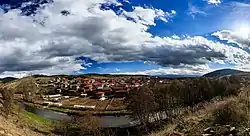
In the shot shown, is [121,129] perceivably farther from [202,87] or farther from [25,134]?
[202,87]

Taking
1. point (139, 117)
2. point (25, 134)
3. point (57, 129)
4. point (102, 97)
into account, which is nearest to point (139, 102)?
point (139, 117)

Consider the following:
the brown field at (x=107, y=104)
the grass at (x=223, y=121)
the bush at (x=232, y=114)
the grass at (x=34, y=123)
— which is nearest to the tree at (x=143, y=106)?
the grass at (x=34, y=123)

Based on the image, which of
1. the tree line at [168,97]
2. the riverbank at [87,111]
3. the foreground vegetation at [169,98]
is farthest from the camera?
the riverbank at [87,111]

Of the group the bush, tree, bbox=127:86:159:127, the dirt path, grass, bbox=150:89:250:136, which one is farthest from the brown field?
the bush

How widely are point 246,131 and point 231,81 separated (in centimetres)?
7595

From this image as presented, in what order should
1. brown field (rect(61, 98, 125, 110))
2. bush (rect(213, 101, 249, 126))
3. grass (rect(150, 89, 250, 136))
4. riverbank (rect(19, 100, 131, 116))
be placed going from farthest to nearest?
brown field (rect(61, 98, 125, 110))
riverbank (rect(19, 100, 131, 116))
bush (rect(213, 101, 249, 126))
grass (rect(150, 89, 250, 136))

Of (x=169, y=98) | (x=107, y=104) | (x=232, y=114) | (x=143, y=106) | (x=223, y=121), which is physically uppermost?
(x=232, y=114)

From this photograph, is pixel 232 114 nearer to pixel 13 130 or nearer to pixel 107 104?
pixel 13 130

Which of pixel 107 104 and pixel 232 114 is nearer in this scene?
pixel 232 114

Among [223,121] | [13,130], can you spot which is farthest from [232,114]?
[13,130]

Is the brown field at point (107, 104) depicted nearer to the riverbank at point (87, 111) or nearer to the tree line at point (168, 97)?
the riverbank at point (87, 111)

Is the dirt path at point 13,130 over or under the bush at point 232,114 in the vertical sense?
under

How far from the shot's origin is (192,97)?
8112cm

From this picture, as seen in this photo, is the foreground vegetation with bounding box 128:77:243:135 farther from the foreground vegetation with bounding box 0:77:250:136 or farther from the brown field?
the brown field
